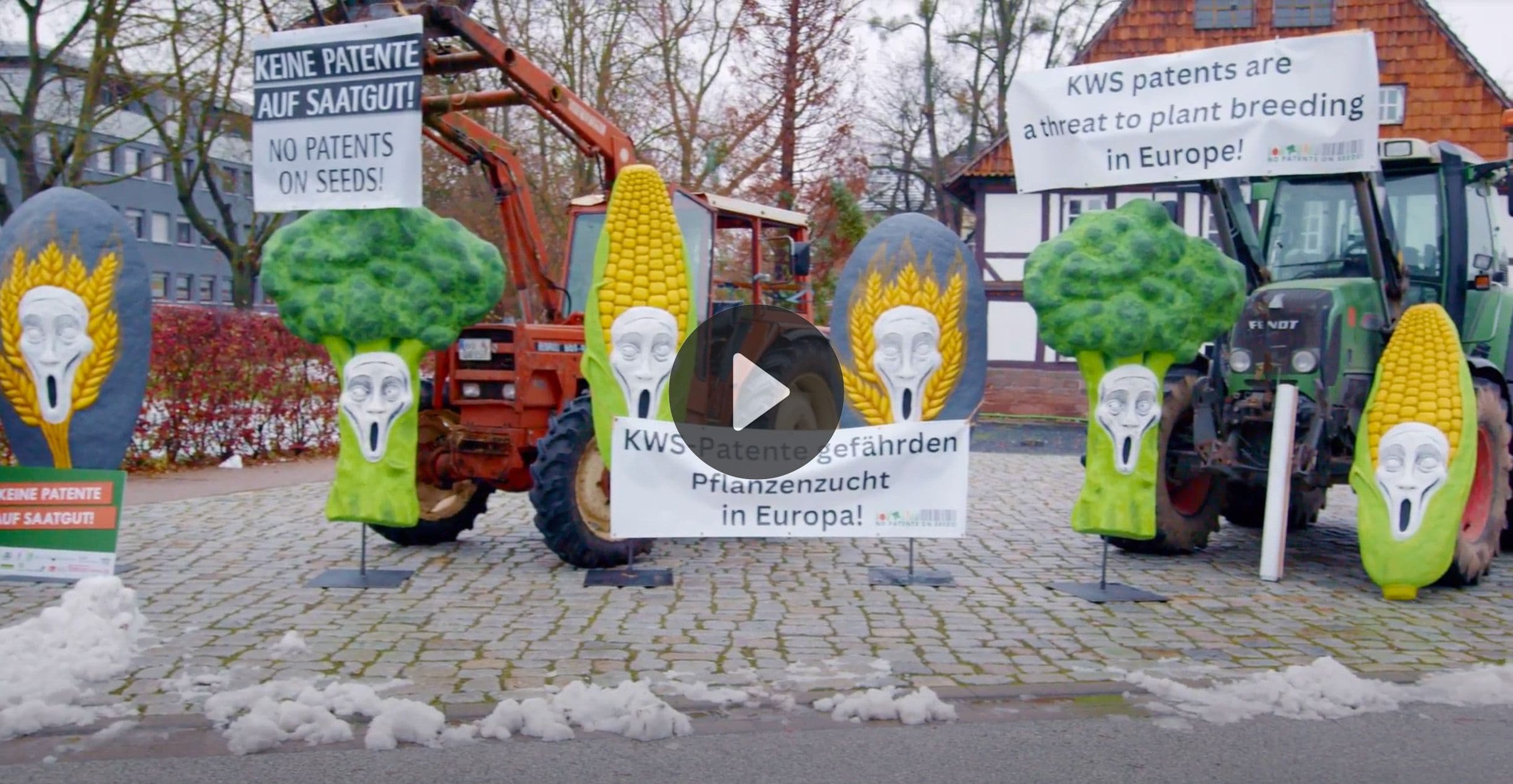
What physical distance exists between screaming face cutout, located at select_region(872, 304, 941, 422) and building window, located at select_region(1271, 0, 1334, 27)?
22.3 meters

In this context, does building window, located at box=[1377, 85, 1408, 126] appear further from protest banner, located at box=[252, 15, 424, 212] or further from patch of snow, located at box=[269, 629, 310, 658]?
patch of snow, located at box=[269, 629, 310, 658]

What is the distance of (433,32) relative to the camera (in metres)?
8.91

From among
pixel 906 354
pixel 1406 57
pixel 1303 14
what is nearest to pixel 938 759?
pixel 906 354

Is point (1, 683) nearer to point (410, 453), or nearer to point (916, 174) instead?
point (410, 453)

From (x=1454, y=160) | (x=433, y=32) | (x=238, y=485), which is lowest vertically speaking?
(x=238, y=485)

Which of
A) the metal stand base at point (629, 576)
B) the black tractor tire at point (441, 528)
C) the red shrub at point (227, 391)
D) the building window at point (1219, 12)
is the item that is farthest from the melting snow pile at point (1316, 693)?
the building window at point (1219, 12)

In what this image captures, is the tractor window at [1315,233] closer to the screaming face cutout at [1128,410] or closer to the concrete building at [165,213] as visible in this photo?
the screaming face cutout at [1128,410]

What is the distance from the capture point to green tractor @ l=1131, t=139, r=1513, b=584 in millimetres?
8266

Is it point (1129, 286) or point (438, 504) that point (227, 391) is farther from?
point (1129, 286)

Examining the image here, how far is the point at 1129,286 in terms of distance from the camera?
7.42m

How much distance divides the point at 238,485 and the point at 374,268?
5827mm

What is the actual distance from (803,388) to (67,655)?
5265 millimetres

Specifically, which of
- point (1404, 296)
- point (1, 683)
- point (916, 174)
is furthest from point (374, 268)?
point (916, 174)
